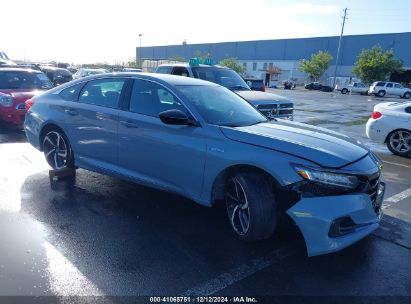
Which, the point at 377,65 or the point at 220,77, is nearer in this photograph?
the point at 220,77

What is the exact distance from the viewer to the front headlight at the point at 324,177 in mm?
3193

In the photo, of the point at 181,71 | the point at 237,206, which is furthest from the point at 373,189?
the point at 181,71

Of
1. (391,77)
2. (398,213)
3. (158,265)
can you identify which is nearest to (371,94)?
(391,77)

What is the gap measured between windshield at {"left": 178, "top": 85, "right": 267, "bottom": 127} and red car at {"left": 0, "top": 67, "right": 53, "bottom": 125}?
19.9ft

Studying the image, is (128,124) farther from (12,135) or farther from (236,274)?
(12,135)

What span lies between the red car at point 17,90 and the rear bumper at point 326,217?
7864 mm

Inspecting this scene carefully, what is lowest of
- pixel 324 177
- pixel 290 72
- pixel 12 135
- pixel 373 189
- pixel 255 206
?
pixel 12 135

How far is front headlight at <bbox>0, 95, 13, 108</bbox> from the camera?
8.72 m

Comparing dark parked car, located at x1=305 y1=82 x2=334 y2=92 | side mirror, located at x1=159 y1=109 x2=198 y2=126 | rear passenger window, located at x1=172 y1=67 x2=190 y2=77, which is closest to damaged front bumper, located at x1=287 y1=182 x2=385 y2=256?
side mirror, located at x1=159 y1=109 x2=198 y2=126

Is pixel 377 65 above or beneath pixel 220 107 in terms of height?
above

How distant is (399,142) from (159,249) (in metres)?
6.91

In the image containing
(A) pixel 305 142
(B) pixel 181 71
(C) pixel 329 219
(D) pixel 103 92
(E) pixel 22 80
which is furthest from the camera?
(B) pixel 181 71

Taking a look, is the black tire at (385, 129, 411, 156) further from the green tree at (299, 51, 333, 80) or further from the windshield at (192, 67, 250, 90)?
the green tree at (299, 51, 333, 80)

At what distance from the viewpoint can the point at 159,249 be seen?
3.57 metres
